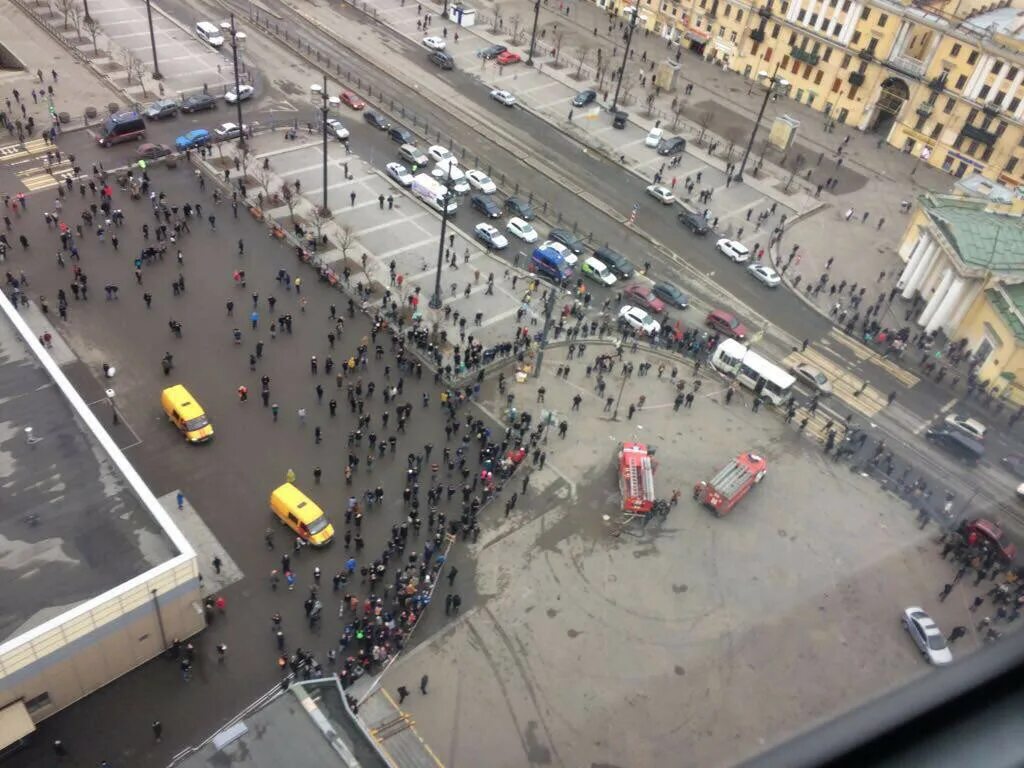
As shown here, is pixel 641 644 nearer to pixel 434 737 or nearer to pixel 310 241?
pixel 434 737

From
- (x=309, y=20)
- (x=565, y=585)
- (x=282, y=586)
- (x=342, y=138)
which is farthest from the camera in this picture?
(x=309, y=20)

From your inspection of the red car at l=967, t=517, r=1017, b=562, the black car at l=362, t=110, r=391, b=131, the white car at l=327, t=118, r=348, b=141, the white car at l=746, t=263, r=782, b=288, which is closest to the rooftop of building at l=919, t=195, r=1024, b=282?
the white car at l=746, t=263, r=782, b=288

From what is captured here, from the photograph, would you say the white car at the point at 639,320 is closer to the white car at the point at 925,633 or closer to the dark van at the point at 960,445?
the dark van at the point at 960,445

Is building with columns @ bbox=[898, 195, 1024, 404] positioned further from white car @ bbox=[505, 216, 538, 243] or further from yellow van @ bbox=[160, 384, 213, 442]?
yellow van @ bbox=[160, 384, 213, 442]

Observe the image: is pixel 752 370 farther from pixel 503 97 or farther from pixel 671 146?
pixel 503 97

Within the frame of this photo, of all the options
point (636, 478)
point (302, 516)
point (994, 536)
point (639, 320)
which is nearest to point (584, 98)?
point (639, 320)

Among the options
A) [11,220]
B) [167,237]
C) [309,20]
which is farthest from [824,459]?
[309,20]
